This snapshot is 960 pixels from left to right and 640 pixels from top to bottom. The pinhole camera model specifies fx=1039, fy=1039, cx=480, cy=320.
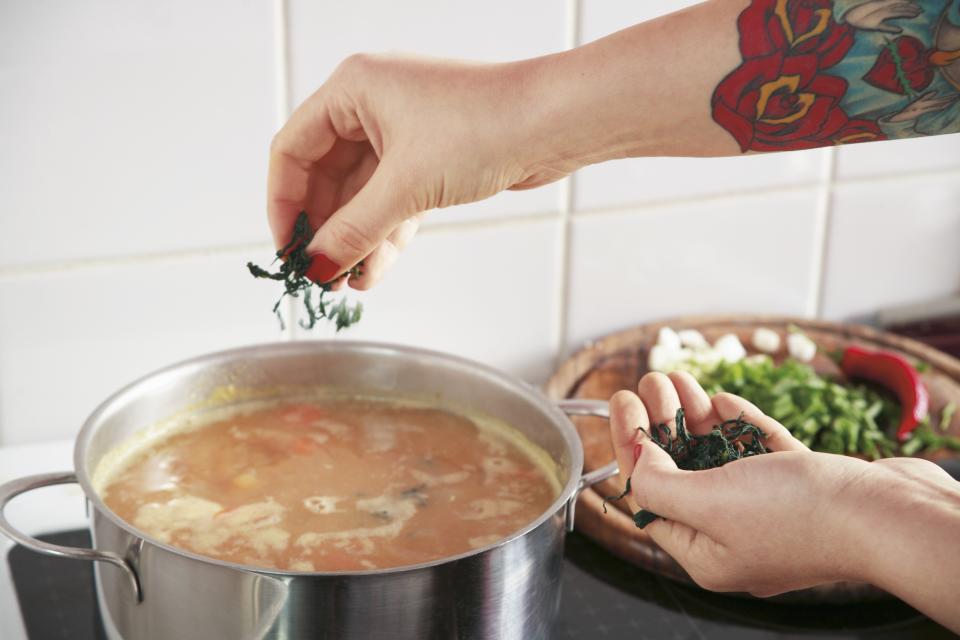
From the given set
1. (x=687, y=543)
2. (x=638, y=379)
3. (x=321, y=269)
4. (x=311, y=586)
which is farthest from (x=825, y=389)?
(x=311, y=586)

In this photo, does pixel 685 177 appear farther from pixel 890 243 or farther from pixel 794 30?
pixel 794 30

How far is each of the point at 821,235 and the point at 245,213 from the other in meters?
0.91

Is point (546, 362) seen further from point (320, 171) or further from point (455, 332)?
point (320, 171)

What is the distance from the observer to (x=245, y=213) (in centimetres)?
127

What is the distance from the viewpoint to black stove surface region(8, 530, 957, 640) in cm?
108

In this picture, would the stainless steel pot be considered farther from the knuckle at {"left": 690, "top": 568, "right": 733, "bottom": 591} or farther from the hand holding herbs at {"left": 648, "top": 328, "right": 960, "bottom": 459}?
the hand holding herbs at {"left": 648, "top": 328, "right": 960, "bottom": 459}

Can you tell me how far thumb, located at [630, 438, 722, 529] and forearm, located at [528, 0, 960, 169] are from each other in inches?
11.1

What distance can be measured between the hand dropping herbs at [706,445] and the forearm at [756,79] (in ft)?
0.83

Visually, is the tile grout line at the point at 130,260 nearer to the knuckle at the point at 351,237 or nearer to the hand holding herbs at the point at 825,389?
the knuckle at the point at 351,237

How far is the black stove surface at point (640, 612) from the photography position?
108cm

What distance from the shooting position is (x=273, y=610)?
764mm

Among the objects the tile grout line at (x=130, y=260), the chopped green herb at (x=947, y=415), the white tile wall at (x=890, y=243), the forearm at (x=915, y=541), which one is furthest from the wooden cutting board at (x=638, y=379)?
the tile grout line at (x=130, y=260)

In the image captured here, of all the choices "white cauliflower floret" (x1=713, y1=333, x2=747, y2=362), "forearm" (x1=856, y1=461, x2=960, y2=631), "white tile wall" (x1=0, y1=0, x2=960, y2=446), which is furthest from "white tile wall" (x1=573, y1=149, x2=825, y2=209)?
"forearm" (x1=856, y1=461, x2=960, y2=631)

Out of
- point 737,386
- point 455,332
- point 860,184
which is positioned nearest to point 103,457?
point 455,332
